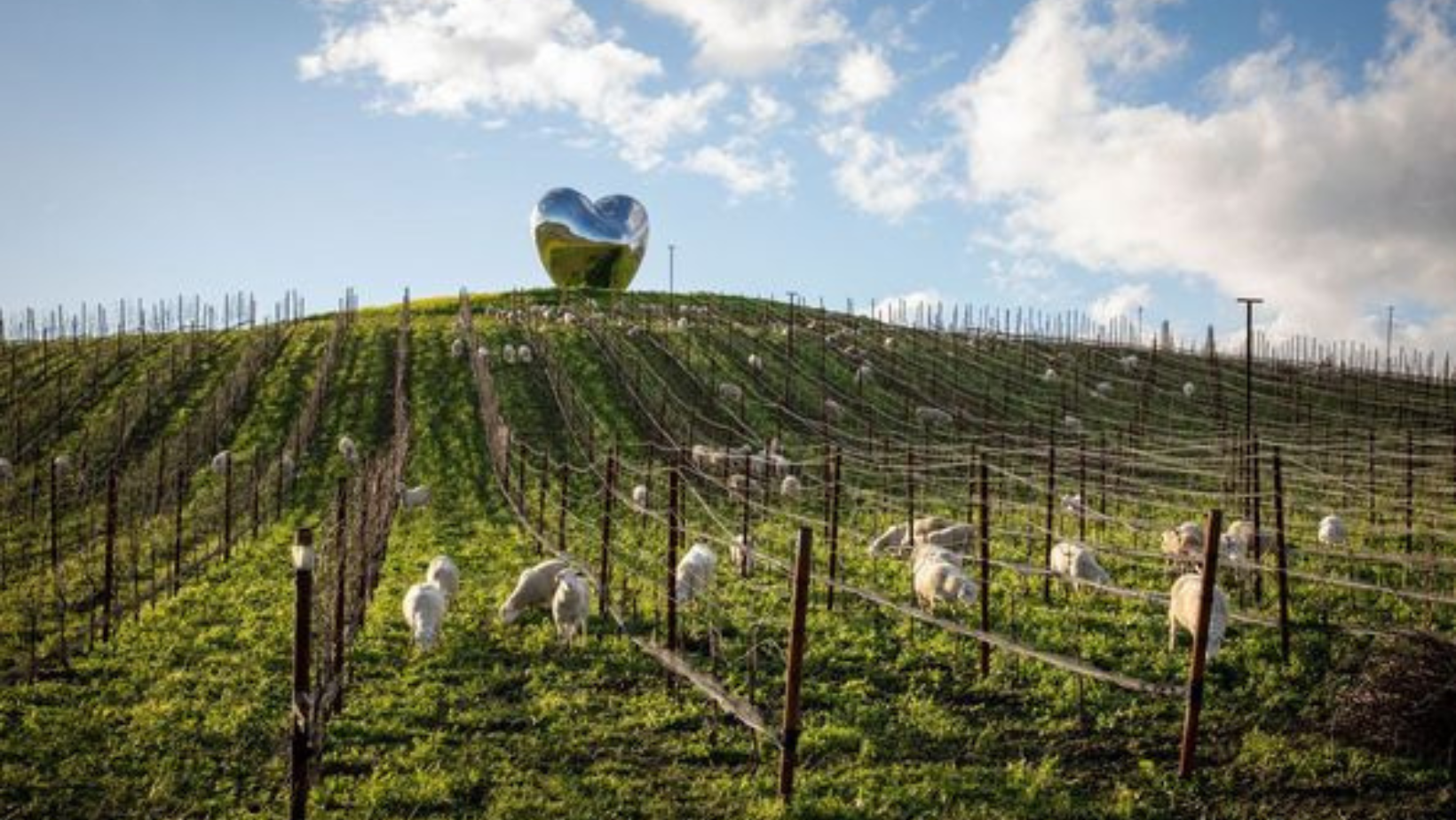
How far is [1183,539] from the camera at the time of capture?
676 inches

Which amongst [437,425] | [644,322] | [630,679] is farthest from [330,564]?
[644,322]

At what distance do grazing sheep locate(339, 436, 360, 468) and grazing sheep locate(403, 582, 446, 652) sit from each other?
2027 centimetres

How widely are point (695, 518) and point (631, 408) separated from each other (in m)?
16.2

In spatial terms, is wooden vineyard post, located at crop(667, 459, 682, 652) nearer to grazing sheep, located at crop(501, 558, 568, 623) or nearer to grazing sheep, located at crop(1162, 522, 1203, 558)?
grazing sheep, located at crop(501, 558, 568, 623)

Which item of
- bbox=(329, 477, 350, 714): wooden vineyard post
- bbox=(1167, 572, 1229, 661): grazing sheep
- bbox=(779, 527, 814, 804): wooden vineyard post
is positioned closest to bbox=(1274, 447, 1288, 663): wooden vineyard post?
bbox=(1167, 572, 1229, 661): grazing sheep

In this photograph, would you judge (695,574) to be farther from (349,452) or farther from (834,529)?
(349,452)

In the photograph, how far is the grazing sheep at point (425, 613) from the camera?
13938 mm

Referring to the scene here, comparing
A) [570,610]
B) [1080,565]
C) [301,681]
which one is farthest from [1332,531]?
[301,681]

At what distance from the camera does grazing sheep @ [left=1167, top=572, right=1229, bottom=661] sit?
1170 centimetres

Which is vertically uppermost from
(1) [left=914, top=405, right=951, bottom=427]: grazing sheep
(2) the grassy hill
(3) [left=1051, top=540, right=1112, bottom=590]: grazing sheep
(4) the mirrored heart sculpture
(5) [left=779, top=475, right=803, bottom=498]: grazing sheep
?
(4) the mirrored heart sculpture

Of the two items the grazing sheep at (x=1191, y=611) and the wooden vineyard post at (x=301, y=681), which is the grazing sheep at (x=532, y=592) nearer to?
the wooden vineyard post at (x=301, y=681)

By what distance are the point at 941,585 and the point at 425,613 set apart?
779 cm

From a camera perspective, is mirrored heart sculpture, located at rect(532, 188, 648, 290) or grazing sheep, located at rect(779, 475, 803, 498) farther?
mirrored heart sculpture, located at rect(532, 188, 648, 290)

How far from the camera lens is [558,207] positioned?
6844cm
